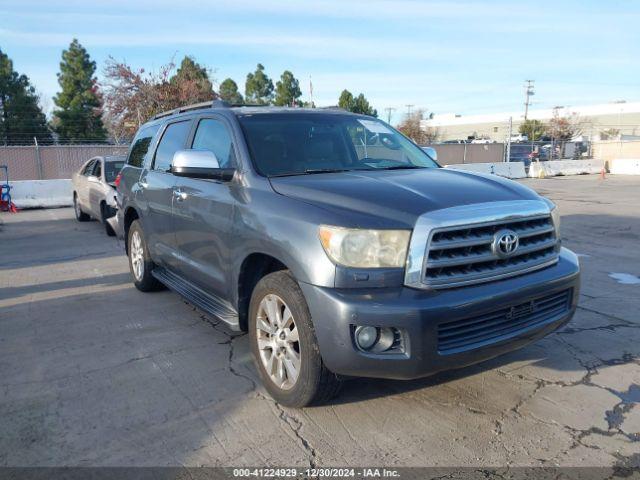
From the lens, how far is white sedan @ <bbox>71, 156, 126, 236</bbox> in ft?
33.1

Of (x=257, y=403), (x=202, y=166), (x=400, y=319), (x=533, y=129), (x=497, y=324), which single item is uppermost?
(x=533, y=129)

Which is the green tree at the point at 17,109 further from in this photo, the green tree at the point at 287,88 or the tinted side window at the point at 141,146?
the tinted side window at the point at 141,146

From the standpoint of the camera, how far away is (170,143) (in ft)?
17.7

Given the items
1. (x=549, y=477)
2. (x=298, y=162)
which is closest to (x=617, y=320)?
(x=549, y=477)

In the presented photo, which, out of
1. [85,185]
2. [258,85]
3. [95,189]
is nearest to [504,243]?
[95,189]

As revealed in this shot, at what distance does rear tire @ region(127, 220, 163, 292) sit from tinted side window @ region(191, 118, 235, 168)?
165cm

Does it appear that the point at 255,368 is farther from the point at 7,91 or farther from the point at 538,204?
the point at 7,91

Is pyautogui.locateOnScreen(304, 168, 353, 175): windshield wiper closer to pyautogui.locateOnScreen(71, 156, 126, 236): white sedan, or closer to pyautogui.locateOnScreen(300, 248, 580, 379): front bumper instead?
pyautogui.locateOnScreen(300, 248, 580, 379): front bumper

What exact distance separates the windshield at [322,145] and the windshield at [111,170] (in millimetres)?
6898

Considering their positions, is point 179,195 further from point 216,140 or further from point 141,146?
point 141,146

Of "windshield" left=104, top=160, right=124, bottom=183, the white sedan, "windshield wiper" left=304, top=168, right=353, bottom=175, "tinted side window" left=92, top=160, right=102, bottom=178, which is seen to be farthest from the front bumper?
"tinted side window" left=92, top=160, right=102, bottom=178

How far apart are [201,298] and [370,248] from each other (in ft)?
6.91

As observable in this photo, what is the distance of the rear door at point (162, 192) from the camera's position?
5.10 m

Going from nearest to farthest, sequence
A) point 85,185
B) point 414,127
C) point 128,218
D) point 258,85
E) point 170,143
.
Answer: point 170,143, point 128,218, point 85,185, point 414,127, point 258,85
